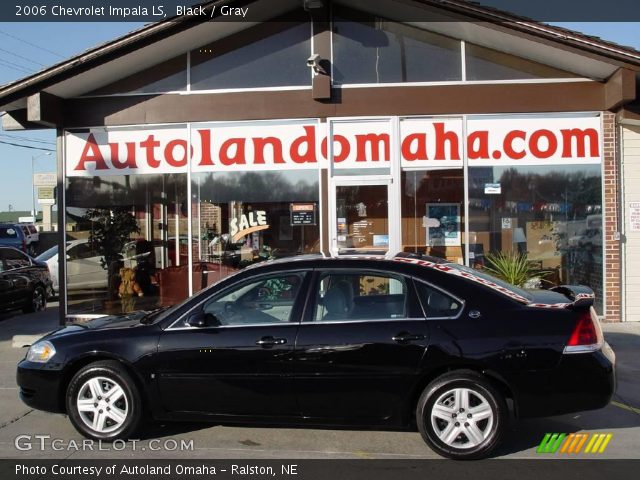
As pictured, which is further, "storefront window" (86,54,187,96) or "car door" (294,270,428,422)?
"storefront window" (86,54,187,96)

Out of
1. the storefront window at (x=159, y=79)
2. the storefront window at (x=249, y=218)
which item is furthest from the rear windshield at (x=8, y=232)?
the storefront window at (x=249, y=218)

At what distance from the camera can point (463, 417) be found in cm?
482

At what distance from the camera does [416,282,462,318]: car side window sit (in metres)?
4.99

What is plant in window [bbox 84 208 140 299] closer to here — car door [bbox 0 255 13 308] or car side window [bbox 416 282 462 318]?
car door [bbox 0 255 13 308]

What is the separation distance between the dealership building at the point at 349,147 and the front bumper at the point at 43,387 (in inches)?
220

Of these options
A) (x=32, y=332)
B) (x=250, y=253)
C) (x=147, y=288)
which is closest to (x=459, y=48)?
(x=250, y=253)

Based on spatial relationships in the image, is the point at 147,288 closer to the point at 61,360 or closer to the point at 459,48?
the point at 61,360

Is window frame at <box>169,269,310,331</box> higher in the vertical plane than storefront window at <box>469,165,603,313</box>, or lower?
lower

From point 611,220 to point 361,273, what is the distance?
264 inches

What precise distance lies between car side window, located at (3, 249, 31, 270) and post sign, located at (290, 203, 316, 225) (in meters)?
6.68

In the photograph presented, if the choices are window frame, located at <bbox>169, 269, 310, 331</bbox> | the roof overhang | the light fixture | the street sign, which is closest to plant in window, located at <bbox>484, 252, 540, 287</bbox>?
the roof overhang

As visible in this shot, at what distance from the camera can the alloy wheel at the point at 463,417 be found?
190 inches

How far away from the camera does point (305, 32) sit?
10.7m
